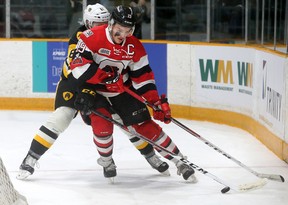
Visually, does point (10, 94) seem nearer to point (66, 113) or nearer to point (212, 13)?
point (212, 13)

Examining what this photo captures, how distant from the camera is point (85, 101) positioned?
490 cm

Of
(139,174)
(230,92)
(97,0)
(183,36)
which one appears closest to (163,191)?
(139,174)

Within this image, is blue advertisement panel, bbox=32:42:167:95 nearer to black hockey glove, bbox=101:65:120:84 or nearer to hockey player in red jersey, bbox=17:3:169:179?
hockey player in red jersey, bbox=17:3:169:179

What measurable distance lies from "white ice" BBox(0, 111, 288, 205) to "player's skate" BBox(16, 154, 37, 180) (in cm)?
6

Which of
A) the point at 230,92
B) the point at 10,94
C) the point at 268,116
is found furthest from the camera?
the point at 10,94

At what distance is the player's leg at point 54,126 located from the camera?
5.12 meters

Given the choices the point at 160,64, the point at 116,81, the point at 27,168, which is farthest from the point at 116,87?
the point at 160,64

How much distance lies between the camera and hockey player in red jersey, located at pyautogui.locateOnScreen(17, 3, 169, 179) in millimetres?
5121

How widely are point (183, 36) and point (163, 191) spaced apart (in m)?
3.81

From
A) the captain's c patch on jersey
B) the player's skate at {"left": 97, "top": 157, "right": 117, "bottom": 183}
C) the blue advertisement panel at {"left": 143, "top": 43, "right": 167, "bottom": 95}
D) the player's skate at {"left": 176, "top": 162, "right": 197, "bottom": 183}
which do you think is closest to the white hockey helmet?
the captain's c patch on jersey

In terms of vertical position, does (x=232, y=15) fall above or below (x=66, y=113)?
above

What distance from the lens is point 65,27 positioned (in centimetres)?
900

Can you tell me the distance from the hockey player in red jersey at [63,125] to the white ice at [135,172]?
3.5 inches

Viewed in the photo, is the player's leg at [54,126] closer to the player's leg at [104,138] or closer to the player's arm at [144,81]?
the player's leg at [104,138]
